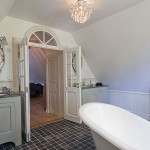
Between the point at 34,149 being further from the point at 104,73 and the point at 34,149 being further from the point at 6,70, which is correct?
the point at 104,73

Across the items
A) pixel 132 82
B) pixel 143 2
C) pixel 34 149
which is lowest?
pixel 34 149

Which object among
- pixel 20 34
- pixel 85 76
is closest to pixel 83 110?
pixel 20 34

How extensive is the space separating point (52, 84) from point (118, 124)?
264 centimetres

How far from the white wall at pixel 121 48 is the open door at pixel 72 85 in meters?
0.65

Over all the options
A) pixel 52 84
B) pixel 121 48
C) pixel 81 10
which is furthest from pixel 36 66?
pixel 81 10

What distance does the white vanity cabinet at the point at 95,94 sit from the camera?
3.68m

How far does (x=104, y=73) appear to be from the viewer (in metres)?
4.34

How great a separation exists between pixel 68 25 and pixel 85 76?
1.67 meters

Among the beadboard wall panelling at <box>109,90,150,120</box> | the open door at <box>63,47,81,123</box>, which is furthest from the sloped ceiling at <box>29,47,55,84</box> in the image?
the beadboard wall panelling at <box>109,90,150,120</box>

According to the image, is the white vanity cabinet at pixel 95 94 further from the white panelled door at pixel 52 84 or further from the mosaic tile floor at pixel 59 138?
the white panelled door at pixel 52 84

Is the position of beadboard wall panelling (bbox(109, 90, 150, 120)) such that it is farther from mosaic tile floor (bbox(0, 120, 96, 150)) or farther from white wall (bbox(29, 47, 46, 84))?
white wall (bbox(29, 47, 46, 84))

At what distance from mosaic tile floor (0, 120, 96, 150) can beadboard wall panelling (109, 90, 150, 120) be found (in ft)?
5.14

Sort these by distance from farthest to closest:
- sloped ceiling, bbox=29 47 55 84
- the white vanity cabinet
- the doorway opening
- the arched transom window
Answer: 1. sloped ceiling, bbox=29 47 55 84
2. the doorway opening
3. the white vanity cabinet
4. the arched transom window

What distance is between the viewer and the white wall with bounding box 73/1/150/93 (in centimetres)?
276
